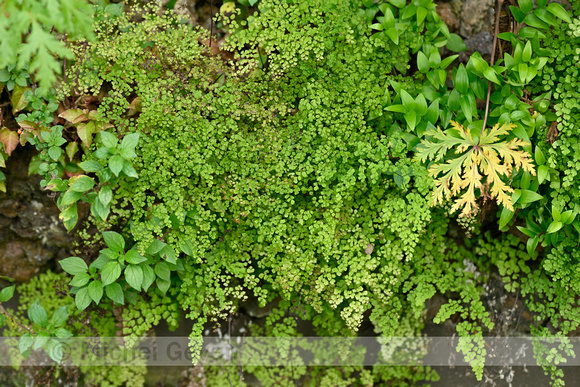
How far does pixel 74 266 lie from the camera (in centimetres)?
275

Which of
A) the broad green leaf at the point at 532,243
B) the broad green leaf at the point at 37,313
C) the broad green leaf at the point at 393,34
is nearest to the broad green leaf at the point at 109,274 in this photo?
the broad green leaf at the point at 37,313

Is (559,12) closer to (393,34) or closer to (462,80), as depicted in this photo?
(462,80)

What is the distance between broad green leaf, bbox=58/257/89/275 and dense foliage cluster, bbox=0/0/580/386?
0.01 metres

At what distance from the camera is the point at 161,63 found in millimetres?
2668

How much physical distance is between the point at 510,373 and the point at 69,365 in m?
4.06

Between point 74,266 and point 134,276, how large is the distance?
0.46 m

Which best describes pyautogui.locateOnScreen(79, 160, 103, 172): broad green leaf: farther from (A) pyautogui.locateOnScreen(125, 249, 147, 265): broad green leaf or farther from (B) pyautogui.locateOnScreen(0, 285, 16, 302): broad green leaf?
(B) pyautogui.locateOnScreen(0, 285, 16, 302): broad green leaf

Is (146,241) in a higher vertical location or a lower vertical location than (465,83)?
lower

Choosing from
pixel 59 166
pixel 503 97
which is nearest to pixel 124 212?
pixel 59 166

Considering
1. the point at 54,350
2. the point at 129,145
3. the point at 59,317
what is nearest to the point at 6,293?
the point at 59,317

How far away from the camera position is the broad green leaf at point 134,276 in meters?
2.65

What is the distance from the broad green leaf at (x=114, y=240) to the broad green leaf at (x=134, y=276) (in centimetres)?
16

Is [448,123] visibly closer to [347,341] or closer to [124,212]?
[347,341]

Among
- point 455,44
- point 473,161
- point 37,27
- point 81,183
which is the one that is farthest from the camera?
point 455,44
